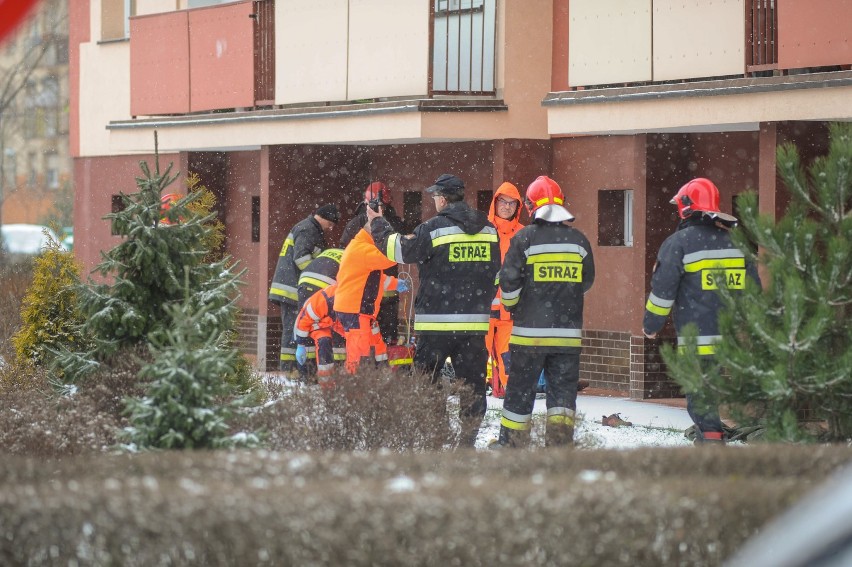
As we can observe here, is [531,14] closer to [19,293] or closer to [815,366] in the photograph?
[19,293]

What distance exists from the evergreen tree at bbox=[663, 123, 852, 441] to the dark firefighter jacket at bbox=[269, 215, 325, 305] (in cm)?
709

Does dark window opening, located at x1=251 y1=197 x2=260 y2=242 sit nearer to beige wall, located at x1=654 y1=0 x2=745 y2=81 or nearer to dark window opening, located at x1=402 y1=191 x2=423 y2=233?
dark window opening, located at x1=402 y1=191 x2=423 y2=233

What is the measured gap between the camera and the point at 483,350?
11.0 m

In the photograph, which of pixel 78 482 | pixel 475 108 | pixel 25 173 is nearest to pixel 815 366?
pixel 78 482

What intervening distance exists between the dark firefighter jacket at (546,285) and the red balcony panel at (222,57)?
841 centimetres

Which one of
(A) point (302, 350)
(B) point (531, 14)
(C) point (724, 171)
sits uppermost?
(B) point (531, 14)

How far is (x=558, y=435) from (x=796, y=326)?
185 cm

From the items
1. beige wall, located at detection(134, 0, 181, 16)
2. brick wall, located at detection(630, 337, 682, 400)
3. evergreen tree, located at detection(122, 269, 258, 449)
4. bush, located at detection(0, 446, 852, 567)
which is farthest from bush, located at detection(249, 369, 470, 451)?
beige wall, located at detection(134, 0, 181, 16)

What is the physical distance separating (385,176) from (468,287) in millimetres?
7706

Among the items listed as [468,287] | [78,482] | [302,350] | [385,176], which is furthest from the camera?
[385,176]

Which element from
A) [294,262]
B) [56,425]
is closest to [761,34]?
[294,262]

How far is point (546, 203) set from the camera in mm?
10438

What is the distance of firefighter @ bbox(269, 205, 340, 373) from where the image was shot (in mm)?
14914

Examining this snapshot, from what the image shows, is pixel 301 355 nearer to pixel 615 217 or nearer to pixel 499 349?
pixel 499 349
